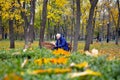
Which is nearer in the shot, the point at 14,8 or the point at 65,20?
the point at 14,8

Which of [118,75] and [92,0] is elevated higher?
[92,0]

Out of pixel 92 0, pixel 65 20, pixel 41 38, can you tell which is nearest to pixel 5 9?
pixel 41 38

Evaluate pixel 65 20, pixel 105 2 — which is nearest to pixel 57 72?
pixel 105 2

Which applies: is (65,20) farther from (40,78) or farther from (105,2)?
(40,78)

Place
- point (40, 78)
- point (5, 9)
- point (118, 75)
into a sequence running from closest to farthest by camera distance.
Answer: point (40, 78) → point (118, 75) → point (5, 9)

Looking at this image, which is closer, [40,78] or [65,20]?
[40,78]

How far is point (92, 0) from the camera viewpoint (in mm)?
23453

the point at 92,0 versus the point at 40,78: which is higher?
the point at 92,0

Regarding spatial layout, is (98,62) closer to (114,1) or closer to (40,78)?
(40,78)

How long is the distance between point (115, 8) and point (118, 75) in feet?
154

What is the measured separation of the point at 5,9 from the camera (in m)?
26.2

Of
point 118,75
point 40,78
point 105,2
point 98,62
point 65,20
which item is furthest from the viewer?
point 65,20

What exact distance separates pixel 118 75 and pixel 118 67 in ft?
1.12

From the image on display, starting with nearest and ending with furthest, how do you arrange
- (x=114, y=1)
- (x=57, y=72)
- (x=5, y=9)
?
(x=57, y=72) → (x=5, y=9) → (x=114, y=1)
